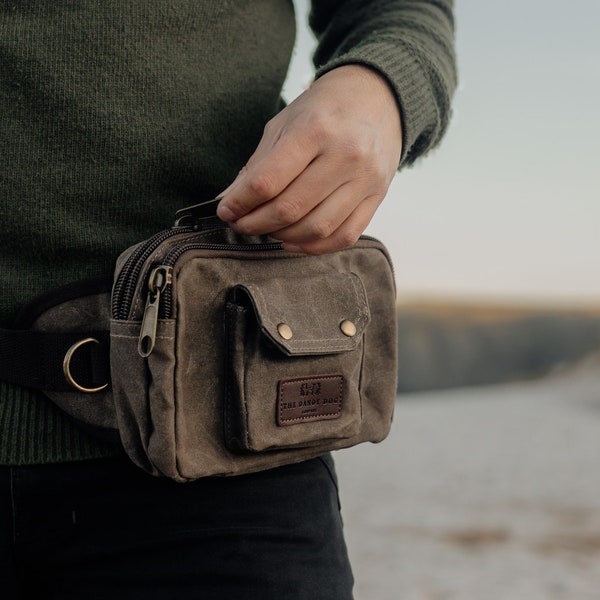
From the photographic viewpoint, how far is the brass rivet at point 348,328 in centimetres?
98

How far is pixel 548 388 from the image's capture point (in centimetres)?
1084

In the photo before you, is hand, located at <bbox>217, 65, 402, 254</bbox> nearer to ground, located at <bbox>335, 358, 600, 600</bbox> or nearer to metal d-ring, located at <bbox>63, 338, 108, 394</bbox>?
metal d-ring, located at <bbox>63, 338, 108, 394</bbox>

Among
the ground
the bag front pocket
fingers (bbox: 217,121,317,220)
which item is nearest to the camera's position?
fingers (bbox: 217,121,317,220)

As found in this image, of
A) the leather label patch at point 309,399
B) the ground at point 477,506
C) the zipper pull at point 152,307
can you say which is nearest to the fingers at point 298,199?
the zipper pull at point 152,307

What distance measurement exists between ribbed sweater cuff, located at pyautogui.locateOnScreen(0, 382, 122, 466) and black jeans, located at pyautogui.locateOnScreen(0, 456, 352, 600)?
2 cm

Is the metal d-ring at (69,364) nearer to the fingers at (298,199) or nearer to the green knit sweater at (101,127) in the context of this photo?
the green knit sweater at (101,127)

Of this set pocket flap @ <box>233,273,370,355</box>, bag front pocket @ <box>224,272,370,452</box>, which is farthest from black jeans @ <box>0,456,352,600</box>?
pocket flap @ <box>233,273,370,355</box>

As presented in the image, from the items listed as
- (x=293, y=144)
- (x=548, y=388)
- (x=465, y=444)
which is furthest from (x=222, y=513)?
(x=548, y=388)

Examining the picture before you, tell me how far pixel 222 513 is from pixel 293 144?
0.47 meters

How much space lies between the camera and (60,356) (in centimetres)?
93

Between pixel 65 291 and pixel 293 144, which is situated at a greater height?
pixel 293 144

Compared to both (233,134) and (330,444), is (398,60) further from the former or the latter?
(330,444)

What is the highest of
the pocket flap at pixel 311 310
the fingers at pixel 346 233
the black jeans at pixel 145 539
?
the fingers at pixel 346 233

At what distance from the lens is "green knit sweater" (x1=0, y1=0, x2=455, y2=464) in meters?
0.94
